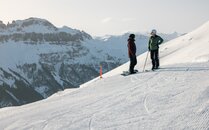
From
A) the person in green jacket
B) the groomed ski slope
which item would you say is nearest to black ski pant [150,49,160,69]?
the person in green jacket

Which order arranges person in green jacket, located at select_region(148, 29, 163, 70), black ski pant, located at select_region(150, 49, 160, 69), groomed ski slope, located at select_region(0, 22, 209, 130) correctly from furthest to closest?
1. black ski pant, located at select_region(150, 49, 160, 69)
2. person in green jacket, located at select_region(148, 29, 163, 70)
3. groomed ski slope, located at select_region(0, 22, 209, 130)

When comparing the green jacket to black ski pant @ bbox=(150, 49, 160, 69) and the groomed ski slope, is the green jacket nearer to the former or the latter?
black ski pant @ bbox=(150, 49, 160, 69)

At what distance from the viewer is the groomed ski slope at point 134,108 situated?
43.3ft

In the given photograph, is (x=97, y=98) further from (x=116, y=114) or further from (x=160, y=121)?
(x=160, y=121)

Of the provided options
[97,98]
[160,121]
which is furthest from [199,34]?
[160,121]

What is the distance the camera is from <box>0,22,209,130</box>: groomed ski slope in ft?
43.3

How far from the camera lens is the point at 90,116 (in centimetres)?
1508

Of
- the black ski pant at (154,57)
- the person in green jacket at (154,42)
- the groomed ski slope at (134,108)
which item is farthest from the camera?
the black ski pant at (154,57)

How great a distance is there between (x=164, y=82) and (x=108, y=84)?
13.7 feet

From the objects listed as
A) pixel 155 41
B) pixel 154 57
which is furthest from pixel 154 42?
pixel 154 57

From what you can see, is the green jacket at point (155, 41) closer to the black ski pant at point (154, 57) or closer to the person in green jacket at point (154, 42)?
the person in green jacket at point (154, 42)

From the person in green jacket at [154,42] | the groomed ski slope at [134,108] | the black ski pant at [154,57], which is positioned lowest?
the groomed ski slope at [134,108]

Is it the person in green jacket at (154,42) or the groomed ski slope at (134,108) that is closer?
the groomed ski slope at (134,108)

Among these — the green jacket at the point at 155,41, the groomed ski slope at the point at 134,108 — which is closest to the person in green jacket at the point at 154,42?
the green jacket at the point at 155,41
